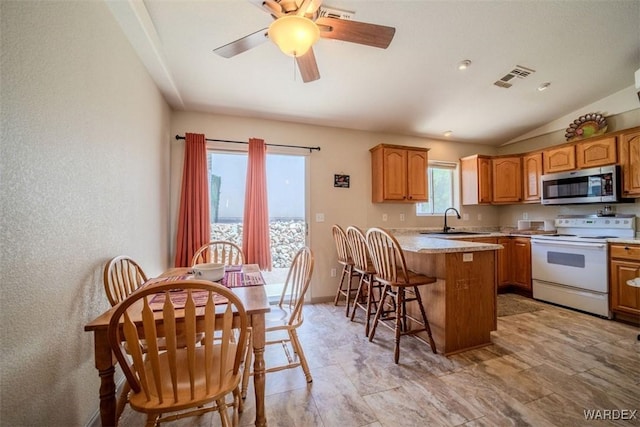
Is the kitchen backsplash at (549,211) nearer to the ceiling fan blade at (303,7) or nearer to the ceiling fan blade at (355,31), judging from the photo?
the ceiling fan blade at (355,31)

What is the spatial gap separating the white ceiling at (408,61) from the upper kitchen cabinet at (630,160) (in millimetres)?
775

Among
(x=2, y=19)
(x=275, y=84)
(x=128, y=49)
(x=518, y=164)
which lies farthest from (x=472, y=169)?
(x=2, y=19)

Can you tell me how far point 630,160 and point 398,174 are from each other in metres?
2.57

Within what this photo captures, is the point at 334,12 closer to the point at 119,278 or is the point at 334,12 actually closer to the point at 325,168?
the point at 325,168

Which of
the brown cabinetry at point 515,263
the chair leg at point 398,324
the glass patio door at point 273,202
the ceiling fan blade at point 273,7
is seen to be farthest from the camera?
the brown cabinetry at point 515,263

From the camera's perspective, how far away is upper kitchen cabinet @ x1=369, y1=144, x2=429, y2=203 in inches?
142

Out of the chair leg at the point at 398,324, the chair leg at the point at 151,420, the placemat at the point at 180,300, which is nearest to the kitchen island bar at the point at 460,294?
the chair leg at the point at 398,324

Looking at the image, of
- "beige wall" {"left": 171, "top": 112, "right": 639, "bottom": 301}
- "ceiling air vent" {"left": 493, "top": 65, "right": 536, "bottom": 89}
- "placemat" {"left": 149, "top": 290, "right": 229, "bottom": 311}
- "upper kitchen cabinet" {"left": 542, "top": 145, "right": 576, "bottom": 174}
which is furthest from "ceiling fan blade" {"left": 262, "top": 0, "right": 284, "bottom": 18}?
"upper kitchen cabinet" {"left": 542, "top": 145, "right": 576, "bottom": 174}

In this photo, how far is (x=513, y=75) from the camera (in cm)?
278

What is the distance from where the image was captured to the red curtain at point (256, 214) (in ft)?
10.1

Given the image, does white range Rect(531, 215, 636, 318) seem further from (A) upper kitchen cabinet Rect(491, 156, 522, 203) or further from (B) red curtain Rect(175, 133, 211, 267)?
(B) red curtain Rect(175, 133, 211, 267)

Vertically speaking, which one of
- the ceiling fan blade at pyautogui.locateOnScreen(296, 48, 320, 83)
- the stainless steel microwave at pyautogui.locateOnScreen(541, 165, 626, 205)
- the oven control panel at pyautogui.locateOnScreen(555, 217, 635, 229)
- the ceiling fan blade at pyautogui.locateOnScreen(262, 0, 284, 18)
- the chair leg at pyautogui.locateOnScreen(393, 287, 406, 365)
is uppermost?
the ceiling fan blade at pyautogui.locateOnScreen(262, 0, 284, 18)

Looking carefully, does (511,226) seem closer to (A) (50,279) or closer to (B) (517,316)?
(B) (517,316)

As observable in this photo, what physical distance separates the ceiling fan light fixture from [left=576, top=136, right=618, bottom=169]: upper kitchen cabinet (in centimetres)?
394
